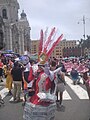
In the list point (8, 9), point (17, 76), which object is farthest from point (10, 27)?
point (17, 76)

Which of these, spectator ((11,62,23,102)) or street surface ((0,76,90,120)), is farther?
spectator ((11,62,23,102))

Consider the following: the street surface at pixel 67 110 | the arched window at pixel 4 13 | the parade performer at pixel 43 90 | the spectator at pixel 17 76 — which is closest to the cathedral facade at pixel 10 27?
the arched window at pixel 4 13

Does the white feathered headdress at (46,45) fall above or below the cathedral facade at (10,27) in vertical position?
below

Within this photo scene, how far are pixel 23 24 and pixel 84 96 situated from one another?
98.7 meters

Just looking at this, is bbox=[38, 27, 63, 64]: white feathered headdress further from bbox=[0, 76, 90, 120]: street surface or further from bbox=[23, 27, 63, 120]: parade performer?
bbox=[0, 76, 90, 120]: street surface

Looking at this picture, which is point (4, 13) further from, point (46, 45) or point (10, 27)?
point (46, 45)

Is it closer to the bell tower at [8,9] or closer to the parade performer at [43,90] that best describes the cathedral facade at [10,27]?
the bell tower at [8,9]

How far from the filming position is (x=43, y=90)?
623 cm

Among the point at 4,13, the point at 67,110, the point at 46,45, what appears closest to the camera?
the point at 46,45

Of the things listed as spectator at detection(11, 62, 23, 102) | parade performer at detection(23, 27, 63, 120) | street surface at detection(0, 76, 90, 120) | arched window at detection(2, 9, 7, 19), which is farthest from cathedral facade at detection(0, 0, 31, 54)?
parade performer at detection(23, 27, 63, 120)

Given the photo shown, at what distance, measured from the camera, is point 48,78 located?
629 cm

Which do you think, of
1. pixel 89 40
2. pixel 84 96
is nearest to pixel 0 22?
pixel 89 40

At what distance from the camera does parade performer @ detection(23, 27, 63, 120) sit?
596cm

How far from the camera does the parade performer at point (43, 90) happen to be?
5961 millimetres
